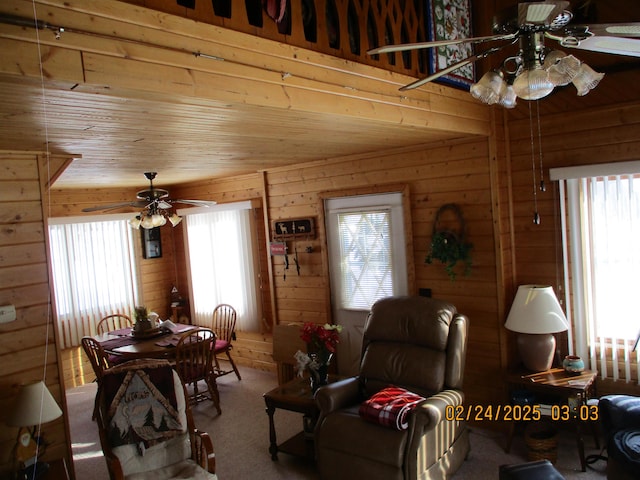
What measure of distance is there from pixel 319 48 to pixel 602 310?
286 cm

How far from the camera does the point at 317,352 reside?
3.82 meters

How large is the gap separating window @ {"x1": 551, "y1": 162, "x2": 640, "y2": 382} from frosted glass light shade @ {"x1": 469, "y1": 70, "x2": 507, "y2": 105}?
1.96 metres

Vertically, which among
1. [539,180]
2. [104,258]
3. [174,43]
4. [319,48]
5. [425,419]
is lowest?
[425,419]

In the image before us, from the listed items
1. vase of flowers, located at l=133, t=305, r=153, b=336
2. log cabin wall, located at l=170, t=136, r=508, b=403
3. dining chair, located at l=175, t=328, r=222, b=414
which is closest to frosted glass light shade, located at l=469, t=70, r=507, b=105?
log cabin wall, located at l=170, t=136, r=508, b=403

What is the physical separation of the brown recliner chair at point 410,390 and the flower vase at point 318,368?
8.6 inches

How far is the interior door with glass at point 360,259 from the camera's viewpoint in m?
4.65

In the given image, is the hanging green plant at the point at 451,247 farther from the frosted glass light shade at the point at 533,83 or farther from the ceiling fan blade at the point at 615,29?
the ceiling fan blade at the point at 615,29

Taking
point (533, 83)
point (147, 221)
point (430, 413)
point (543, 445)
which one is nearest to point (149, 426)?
point (430, 413)

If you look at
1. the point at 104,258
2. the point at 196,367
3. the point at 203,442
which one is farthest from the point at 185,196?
the point at 203,442

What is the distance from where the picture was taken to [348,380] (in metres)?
3.74

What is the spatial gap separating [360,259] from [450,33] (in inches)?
88.3

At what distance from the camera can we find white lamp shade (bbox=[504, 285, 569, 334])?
3.60 m

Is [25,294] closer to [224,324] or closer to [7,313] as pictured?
[7,313]

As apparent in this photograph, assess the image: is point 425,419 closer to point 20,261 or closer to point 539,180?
point 539,180
